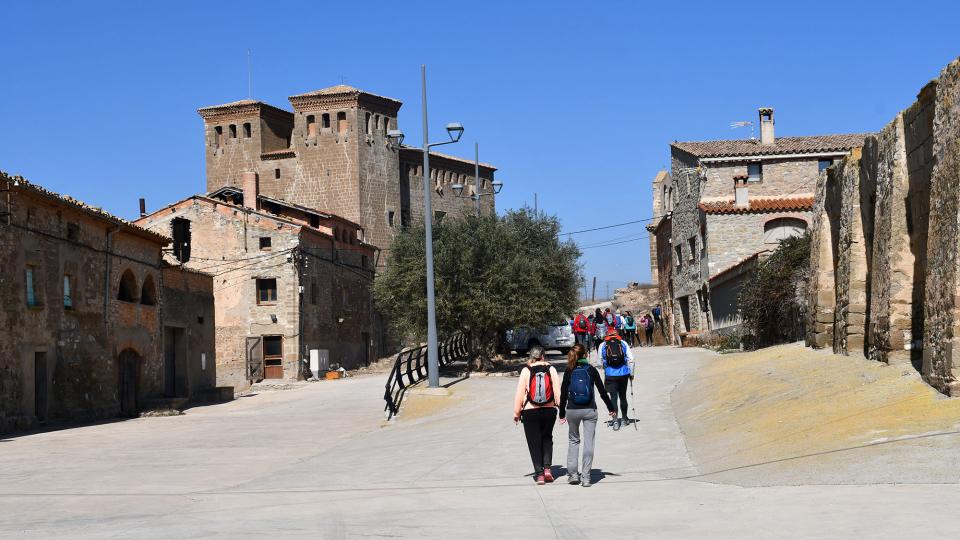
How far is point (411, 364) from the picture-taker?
31.3 meters

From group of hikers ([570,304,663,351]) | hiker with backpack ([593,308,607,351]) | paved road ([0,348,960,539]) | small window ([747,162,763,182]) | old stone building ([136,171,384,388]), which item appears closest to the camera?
paved road ([0,348,960,539])

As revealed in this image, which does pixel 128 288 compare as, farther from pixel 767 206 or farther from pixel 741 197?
pixel 741 197

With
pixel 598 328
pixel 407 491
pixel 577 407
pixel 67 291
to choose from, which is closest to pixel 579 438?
pixel 577 407

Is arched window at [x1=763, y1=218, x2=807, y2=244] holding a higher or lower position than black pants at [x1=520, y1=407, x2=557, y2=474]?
higher

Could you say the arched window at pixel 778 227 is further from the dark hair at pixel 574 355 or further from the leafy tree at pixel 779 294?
the dark hair at pixel 574 355

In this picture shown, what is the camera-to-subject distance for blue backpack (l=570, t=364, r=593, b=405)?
12250 mm

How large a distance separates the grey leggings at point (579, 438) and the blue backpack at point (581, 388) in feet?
0.38

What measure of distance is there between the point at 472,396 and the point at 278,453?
25.9 ft

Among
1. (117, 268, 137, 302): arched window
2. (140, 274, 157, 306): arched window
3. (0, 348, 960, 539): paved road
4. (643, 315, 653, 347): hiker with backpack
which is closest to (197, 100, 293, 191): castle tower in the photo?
(643, 315, 653, 347): hiker with backpack

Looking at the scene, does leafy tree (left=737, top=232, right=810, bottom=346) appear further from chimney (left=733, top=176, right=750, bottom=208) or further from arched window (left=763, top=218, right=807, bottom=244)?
chimney (left=733, top=176, right=750, bottom=208)

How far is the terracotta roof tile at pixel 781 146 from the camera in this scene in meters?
45.8

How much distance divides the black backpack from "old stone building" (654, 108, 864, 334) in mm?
25148

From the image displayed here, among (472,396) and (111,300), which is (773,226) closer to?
(472,396)

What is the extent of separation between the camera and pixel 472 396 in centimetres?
2530
